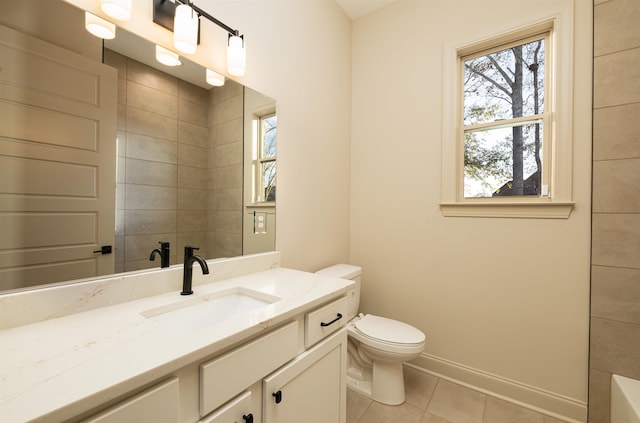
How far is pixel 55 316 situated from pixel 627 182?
8.42 ft

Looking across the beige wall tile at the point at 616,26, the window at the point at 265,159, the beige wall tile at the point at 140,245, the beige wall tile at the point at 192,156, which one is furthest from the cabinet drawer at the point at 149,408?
the beige wall tile at the point at 616,26

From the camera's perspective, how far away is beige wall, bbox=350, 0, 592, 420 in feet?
5.07

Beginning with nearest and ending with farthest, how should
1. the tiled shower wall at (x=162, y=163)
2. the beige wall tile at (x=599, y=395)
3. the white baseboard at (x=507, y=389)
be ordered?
the tiled shower wall at (x=162, y=163) < the beige wall tile at (x=599, y=395) < the white baseboard at (x=507, y=389)

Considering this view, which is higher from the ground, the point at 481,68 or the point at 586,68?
the point at 481,68

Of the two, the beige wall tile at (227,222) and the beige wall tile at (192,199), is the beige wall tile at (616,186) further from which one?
the beige wall tile at (192,199)

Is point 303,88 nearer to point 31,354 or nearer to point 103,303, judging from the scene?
point 103,303

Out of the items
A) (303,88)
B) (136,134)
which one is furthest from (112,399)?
(303,88)

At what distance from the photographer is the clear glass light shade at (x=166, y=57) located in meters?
1.11

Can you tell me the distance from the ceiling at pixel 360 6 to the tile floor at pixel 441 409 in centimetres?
295

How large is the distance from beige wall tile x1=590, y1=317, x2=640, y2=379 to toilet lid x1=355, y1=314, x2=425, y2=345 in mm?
917

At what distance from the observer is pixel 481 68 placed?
1932 millimetres

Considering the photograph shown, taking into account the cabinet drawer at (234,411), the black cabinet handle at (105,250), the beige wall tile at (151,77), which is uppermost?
the beige wall tile at (151,77)

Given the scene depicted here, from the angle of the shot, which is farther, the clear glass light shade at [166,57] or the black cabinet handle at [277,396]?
the clear glass light shade at [166,57]

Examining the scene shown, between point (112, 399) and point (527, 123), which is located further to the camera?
point (527, 123)
